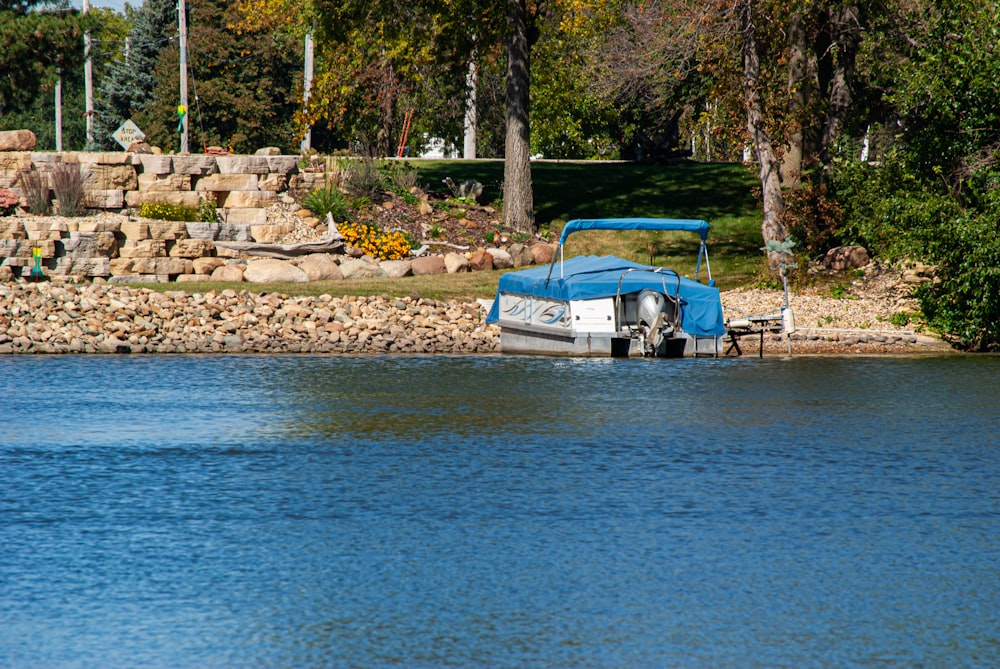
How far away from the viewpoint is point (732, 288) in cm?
3425

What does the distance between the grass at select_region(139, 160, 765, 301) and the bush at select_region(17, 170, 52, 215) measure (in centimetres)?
613

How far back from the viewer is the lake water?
1007cm

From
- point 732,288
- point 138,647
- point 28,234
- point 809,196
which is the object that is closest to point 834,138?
point 809,196

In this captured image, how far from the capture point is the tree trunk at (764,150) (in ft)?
111

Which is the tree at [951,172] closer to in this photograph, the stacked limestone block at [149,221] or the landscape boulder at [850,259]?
the landscape boulder at [850,259]

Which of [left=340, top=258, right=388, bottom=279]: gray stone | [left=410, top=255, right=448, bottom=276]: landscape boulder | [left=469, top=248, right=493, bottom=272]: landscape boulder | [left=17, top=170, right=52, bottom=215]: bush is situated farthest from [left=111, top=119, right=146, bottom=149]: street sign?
[left=469, top=248, right=493, bottom=272]: landscape boulder

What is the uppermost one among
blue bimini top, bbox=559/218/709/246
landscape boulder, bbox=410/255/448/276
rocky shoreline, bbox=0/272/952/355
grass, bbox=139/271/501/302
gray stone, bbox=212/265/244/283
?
blue bimini top, bbox=559/218/709/246

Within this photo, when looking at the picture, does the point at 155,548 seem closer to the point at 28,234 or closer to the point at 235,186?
Answer: the point at 28,234

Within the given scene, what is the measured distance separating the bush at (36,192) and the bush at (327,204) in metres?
7.56

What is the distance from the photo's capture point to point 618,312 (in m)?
28.8

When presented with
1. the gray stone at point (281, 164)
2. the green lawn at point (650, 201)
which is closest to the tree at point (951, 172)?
the green lawn at point (650, 201)

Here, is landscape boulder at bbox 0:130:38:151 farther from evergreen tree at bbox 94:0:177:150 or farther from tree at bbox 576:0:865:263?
evergreen tree at bbox 94:0:177:150

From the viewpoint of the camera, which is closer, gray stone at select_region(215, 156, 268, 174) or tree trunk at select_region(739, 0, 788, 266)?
tree trunk at select_region(739, 0, 788, 266)

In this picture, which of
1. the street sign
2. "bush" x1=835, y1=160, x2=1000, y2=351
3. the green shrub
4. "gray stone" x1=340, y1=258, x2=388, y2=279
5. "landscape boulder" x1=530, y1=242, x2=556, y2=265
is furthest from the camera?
the green shrub
